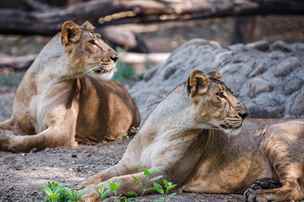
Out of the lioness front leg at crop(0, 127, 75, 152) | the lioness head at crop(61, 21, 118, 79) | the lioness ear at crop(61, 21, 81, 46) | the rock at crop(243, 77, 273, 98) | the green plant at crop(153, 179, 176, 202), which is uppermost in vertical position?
the lioness ear at crop(61, 21, 81, 46)

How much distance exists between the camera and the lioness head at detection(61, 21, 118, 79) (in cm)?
833

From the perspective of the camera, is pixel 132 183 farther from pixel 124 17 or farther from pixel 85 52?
pixel 124 17

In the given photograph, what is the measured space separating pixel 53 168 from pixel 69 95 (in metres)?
1.44

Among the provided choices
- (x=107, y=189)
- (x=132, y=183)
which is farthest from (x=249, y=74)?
(x=107, y=189)

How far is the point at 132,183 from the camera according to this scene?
5910 mm

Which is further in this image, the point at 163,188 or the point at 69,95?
the point at 69,95

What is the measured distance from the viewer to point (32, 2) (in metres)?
14.5

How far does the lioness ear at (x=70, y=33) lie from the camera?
828 centimetres

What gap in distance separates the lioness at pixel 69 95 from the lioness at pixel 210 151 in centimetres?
194

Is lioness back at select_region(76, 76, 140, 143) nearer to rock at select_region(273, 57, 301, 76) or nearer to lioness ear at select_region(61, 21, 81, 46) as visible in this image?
lioness ear at select_region(61, 21, 81, 46)

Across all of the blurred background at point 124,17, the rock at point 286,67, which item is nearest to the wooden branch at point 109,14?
the blurred background at point 124,17

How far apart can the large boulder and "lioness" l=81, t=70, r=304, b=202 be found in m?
2.32

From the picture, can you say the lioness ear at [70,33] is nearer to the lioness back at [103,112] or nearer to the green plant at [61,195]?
the lioness back at [103,112]

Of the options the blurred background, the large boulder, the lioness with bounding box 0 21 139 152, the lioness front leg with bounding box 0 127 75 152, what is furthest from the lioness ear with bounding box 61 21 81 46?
the blurred background
